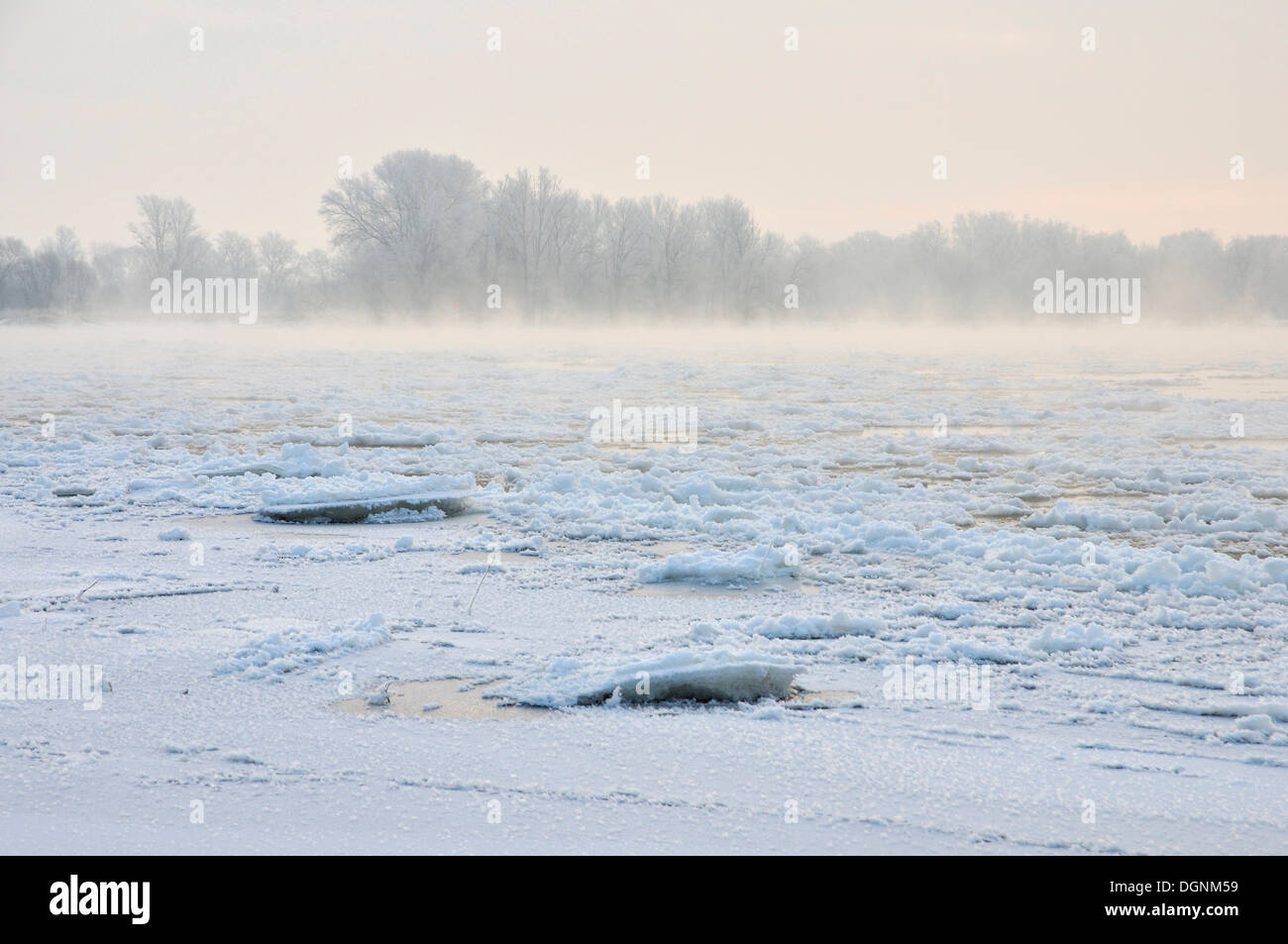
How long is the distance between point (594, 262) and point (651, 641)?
199ft

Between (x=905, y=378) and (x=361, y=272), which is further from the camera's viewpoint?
(x=361, y=272)

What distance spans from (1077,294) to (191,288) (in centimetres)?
6518

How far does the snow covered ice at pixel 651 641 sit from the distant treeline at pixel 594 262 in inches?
1461

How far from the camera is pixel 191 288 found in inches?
3191

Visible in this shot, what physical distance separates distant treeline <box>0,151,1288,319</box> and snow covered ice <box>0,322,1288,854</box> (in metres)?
37.1

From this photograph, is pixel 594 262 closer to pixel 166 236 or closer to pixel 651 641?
pixel 166 236

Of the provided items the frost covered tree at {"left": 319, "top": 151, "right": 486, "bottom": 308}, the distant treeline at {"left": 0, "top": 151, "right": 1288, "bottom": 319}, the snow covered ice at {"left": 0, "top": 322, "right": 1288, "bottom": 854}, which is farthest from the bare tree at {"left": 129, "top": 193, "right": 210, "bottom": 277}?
the snow covered ice at {"left": 0, "top": 322, "right": 1288, "bottom": 854}

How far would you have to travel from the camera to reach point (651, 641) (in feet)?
18.1

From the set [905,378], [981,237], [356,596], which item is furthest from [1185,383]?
[981,237]

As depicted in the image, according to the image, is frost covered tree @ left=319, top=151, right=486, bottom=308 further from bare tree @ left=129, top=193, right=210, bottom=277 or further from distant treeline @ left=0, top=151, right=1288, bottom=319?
bare tree @ left=129, top=193, right=210, bottom=277

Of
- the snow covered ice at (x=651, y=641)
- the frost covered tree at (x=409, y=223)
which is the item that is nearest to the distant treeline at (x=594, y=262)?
the frost covered tree at (x=409, y=223)

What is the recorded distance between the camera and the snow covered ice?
358 cm

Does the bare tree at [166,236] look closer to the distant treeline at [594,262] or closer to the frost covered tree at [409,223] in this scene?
the distant treeline at [594,262]

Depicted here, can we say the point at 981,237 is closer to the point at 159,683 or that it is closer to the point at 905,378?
the point at 905,378
